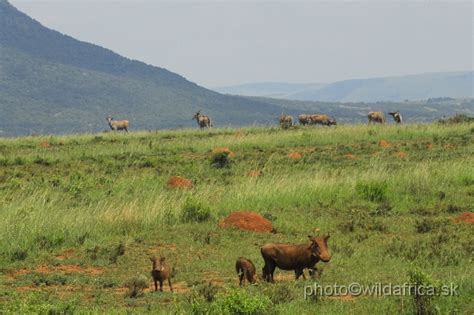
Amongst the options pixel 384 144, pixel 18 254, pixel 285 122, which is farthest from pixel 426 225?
pixel 285 122

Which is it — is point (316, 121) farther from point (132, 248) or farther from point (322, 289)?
point (322, 289)

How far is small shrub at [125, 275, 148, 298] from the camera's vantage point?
10.1 m

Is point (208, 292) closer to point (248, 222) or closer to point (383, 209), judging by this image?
point (248, 222)

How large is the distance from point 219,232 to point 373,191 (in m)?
5.51

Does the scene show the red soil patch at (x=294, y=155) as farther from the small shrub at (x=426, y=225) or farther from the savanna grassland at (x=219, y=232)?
the small shrub at (x=426, y=225)

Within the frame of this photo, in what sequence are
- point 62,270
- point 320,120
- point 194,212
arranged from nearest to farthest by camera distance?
point 62,270 → point 194,212 → point 320,120

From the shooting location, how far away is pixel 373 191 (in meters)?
18.4

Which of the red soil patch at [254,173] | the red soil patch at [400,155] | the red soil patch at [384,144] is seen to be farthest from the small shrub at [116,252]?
the red soil patch at [384,144]

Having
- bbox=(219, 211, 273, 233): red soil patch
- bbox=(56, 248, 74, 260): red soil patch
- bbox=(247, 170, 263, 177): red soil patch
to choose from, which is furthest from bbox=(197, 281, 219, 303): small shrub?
bbox=(247, 170, 263, 177): red soil patch

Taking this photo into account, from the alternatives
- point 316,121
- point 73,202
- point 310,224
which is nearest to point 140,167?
point 73,202

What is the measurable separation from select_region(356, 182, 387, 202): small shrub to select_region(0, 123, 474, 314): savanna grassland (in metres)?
0.03

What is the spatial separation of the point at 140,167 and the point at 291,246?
57.0 feet

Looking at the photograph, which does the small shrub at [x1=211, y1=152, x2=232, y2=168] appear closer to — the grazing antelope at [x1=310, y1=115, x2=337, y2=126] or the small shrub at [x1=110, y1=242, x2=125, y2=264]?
the small shrub at [x1=110, y1=242, x2=125, y2=264]

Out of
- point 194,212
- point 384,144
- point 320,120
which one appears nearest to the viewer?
point 194,212
